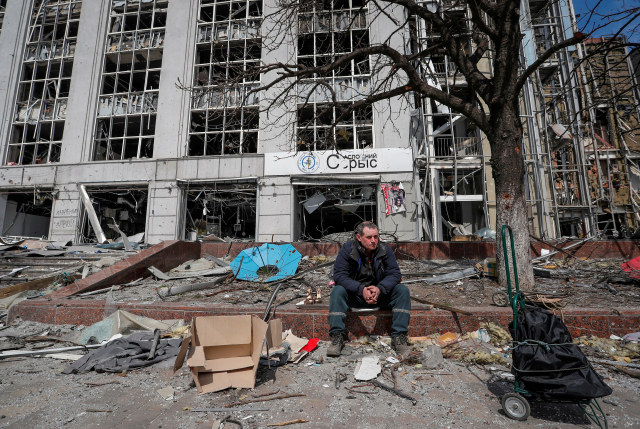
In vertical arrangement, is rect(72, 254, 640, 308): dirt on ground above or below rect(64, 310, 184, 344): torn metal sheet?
above

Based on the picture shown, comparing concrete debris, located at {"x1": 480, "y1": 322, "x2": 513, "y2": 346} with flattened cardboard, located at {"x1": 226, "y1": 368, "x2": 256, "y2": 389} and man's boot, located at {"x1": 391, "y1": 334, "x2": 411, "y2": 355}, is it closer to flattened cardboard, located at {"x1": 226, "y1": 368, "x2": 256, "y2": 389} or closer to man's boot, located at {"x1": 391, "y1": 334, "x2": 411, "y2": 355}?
man's boot, located at {"x1": 391, "y1": 334, "x2": 411, "y2": 355}

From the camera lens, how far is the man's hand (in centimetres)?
348

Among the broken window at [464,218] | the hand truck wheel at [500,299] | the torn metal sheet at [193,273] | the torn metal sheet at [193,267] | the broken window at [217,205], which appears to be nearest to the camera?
the hand truck wheel at [500,299]

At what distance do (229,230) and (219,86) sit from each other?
15.4 metres

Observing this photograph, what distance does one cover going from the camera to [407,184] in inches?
597

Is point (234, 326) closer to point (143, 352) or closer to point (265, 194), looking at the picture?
point (143, 352)

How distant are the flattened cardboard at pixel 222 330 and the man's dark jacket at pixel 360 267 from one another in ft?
4.22

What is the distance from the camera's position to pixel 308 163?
50.5ft

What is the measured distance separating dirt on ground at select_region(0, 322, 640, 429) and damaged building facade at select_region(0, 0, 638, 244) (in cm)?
1162

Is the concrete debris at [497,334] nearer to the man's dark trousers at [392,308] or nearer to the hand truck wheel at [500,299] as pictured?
the hand truck wheel at [500,299]

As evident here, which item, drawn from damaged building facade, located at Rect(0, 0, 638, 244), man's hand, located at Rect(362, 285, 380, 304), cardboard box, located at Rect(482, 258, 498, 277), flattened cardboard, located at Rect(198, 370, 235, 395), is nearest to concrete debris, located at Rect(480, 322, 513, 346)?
man's hand, located at Rect(362, 285, 380, 304)

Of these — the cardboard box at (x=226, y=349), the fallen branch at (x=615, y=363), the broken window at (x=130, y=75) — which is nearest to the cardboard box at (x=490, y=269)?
the fallen branch at (x=615, y=363)

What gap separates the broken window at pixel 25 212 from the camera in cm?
1827

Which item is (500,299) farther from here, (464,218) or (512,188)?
(464,218)
